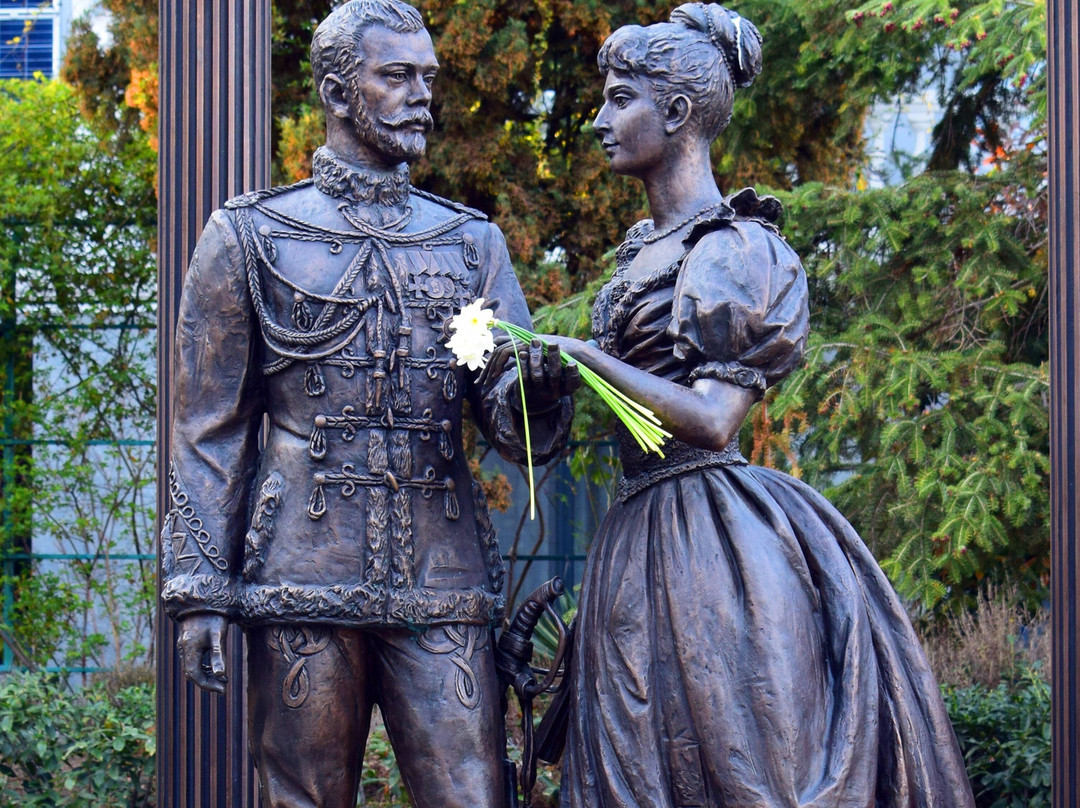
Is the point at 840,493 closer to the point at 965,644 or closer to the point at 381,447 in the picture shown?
the point at 965,644

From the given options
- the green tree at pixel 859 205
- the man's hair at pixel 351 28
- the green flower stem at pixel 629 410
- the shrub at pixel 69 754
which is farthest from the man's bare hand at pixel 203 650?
the green tree at pixel 859 205

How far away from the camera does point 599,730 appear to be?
3145mm

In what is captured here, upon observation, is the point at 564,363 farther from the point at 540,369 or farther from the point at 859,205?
the point at 859,205

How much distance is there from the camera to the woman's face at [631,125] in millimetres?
3348

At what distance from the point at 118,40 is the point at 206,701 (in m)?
5.32

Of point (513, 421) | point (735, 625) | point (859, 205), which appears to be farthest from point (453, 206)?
point (859, 205)

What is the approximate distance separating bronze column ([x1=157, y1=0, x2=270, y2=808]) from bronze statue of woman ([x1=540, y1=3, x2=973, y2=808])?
1.58 meters

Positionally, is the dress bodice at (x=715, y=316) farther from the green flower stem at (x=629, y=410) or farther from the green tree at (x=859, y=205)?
the green tree at (x=859, y=205)

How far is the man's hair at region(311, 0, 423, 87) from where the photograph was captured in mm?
3389

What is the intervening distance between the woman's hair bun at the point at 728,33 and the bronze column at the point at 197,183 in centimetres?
164

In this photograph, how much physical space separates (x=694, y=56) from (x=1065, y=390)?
6.79 ft

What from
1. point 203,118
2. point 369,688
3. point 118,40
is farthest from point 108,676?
point 369,688

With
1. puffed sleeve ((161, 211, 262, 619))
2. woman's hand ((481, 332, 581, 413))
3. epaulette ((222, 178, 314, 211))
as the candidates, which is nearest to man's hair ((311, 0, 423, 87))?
epaulette ((222, 178, 314, 211))

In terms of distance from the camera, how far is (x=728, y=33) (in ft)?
11.0
